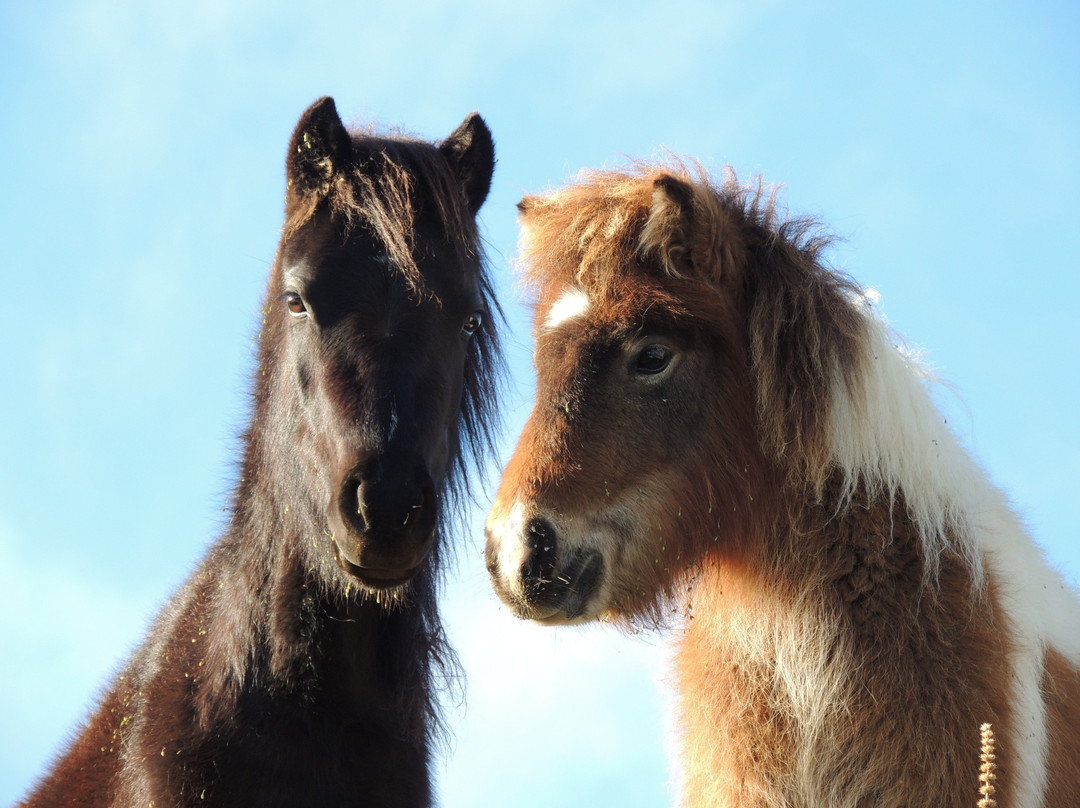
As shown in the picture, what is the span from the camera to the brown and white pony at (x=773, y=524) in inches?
156

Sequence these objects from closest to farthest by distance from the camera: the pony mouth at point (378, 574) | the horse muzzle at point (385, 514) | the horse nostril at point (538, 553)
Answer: the horse muzzle at point (385, 514)
the pony mouth at point (378, 574)
the horse nostril at point (538, 553)

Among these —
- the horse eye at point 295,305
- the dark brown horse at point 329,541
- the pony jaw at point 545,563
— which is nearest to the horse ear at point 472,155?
the dark brown horse at point 329,541

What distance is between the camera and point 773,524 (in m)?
4.32

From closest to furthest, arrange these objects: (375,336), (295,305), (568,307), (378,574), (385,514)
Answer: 1. (385,514)
2. (378,574)
3. (375,336)
4. (295,305)
5. (568,307)

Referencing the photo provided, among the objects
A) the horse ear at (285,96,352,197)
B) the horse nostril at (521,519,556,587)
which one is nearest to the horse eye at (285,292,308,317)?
the horse ear at (285,96,352,197)

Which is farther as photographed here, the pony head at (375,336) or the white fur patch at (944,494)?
the white fur patch at (944,494)

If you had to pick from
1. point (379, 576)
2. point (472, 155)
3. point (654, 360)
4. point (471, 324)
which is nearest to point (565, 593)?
point (379, 576)

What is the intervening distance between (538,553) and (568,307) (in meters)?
1.09

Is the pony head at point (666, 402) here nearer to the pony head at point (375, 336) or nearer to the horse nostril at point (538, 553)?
the horse nostril at point (538, 553)

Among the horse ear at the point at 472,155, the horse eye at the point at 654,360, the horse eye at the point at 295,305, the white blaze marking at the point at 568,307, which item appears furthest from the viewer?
the horse ear at the point at 472,155

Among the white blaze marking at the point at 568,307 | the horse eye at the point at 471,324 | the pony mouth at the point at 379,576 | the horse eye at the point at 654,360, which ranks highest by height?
the white blaze marking at the point at 568,307

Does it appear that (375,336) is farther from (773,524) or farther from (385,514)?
(773,524)

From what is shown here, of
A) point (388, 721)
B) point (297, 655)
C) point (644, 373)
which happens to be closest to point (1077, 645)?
point (644, 373)

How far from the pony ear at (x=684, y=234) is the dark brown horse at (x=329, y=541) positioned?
0.77 metres
